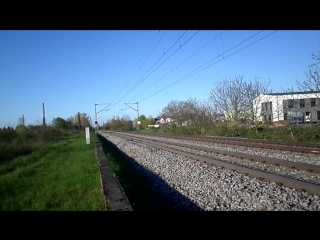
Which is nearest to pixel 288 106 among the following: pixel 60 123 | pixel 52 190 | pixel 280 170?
pixel 280 170

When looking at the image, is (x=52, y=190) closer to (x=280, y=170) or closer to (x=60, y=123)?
(x=280, y=170)

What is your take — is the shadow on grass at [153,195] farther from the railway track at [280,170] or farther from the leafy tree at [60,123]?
the leafy tree at [60,123]

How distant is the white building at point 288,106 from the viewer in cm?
1781

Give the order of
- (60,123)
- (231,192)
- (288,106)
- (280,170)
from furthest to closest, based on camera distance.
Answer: (60,123) < (288,106) < (280,170) < (231,192)

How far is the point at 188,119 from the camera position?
38.0 meters

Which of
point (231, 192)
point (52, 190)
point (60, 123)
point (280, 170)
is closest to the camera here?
point (231, 192)

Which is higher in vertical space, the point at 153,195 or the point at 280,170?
the point at 280,170

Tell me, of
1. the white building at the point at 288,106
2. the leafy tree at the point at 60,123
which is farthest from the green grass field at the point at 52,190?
the leafy tree at the point at 60,123

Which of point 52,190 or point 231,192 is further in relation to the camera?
point 52,190

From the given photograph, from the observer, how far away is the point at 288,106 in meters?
21.2

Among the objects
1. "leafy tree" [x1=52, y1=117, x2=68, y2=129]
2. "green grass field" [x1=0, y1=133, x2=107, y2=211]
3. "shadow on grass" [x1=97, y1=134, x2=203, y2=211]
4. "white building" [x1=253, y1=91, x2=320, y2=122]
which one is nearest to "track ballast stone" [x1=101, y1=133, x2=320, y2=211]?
"shadow on grass" [x1=97, y1=134, x2=203, y2=211]
